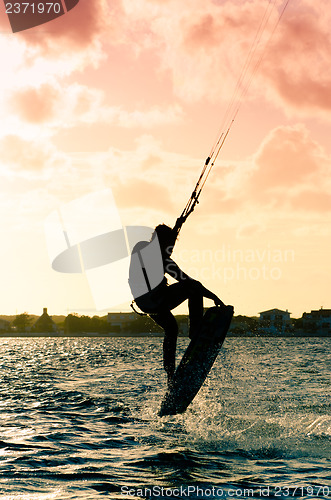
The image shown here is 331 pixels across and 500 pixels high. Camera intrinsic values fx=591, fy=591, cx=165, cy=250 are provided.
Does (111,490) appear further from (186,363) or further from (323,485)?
(186,363)

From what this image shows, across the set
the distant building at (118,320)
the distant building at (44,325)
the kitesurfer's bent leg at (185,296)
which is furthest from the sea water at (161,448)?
the distant building at (44,325)

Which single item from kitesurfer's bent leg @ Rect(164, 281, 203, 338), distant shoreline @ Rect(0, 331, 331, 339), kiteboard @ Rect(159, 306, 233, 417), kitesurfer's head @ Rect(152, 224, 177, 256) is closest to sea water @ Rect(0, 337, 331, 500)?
kiteboard @ Rect(159, 306, 233, 417)

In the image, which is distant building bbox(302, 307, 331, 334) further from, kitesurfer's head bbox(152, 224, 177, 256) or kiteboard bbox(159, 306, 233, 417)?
kitesurfer's head bbox(152, 224, 177, 256)

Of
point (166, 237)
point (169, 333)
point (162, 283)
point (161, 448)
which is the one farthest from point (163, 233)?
point (161, 448)

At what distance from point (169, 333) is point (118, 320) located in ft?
549

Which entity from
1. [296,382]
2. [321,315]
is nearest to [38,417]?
[296,382]

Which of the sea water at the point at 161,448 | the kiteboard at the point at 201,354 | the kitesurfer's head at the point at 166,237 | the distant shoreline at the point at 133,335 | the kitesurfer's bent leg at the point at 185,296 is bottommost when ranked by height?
the distant shoreline at the point at 133,335

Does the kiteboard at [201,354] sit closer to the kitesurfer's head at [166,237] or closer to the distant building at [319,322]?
the kitesurfer's head at [166,237]

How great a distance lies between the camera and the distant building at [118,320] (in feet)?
564

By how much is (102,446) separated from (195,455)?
5.00 ft

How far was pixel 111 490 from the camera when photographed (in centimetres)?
653

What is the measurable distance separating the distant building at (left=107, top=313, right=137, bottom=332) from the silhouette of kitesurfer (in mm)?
159202

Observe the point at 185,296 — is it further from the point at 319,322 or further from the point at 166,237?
the point at 319,322

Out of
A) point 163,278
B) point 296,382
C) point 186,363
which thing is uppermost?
point 163,278
